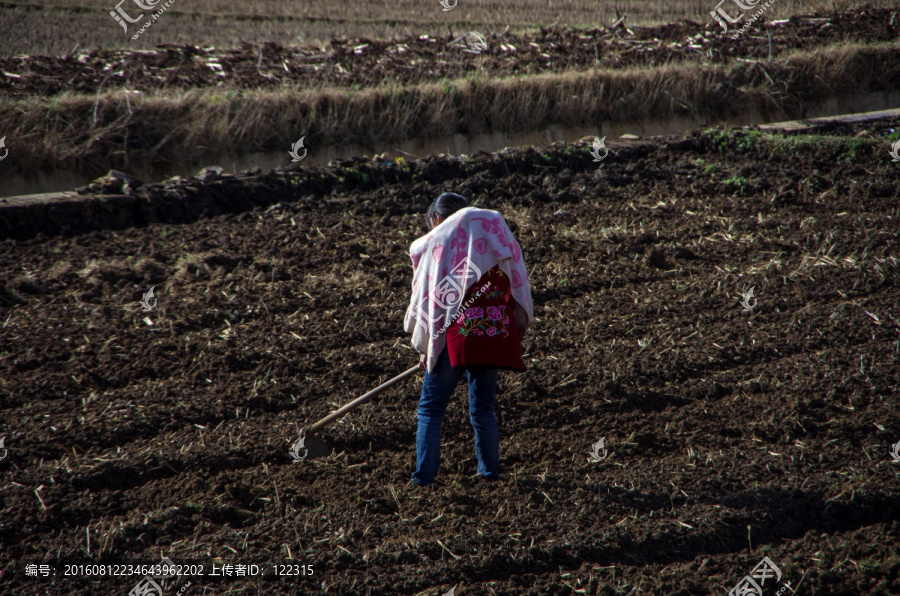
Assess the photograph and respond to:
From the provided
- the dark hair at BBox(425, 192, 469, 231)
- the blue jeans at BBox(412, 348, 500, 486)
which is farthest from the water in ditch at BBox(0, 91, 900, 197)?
the blue jeans at BBox(412, 348, 500, 486)

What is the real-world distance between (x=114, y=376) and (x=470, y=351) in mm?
2588

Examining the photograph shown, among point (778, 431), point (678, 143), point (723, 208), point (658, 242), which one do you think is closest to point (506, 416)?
point (778, 431)

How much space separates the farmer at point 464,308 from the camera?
3.63m

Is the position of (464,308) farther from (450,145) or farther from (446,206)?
(450,145)

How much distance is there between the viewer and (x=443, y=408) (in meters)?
3.79

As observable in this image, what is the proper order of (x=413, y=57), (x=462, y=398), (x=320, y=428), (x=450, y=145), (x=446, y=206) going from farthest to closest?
(x=413, y=57)
(x=450, y=145)
(x=462, y=398)
(x=320, y=428)
(x=446, y=206)

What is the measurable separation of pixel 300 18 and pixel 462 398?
14.2 m

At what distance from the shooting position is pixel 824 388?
4574mm

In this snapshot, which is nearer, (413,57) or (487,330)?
(487,330)

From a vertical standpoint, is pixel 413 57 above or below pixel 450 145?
above

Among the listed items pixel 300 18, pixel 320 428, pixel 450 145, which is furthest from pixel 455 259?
pixel 300 18

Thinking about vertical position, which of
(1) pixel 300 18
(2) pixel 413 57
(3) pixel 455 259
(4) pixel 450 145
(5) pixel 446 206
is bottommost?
(4) pixel 450 145

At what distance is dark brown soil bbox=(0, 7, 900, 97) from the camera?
10969mm

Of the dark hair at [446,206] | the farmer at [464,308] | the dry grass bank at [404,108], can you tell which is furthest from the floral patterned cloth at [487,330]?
the dry grass bank at [404,108]
